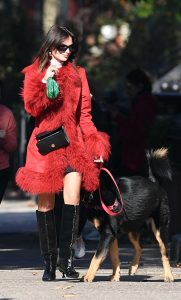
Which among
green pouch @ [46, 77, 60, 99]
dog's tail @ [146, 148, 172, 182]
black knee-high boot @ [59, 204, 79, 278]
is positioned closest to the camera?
green pouch @ [46, 77, 60, 99]

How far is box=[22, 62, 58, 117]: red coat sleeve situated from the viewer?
9.52m

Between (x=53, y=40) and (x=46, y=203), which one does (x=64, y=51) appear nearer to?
(x=53, y=40)

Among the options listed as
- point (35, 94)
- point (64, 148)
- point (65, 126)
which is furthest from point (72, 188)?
point (35, 94)

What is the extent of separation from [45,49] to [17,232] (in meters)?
5.59

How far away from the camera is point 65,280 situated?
986 centimetres

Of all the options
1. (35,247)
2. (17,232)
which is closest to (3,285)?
(35,247)

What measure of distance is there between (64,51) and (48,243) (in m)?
1.44

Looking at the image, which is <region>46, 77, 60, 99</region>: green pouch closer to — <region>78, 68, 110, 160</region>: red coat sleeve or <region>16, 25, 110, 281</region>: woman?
<region>16, 25, 110, 281</region>: woman

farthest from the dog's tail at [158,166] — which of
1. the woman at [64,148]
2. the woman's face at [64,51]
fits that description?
the woman's face at [64,51]

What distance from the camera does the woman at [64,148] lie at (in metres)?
9.56

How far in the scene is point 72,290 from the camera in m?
9.12

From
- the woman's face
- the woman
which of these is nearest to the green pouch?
the woman

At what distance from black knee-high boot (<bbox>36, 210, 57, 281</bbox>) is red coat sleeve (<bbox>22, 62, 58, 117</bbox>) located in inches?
31.1

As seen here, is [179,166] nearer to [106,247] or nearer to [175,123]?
[175,123]
